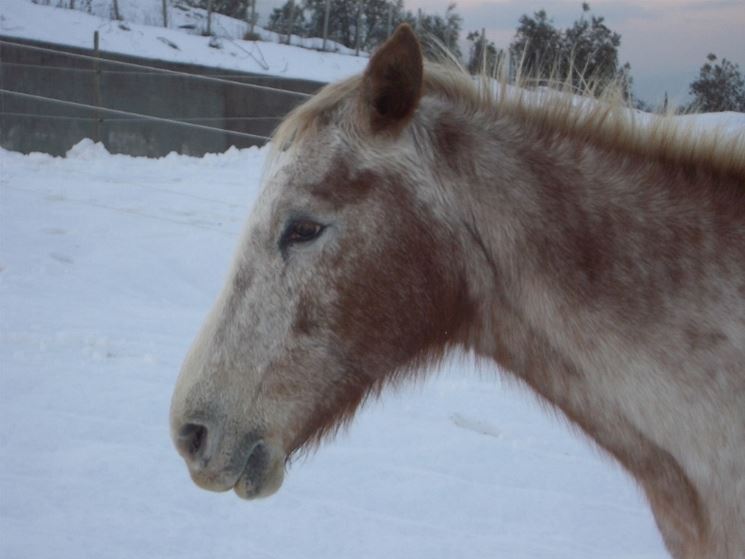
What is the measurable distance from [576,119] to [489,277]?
1.49ft

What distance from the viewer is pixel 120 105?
12.6m

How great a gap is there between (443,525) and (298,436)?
1.56 m

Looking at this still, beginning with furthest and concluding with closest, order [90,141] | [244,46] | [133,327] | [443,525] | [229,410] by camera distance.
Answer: [244,46]
[90,141]
[133,327]
[443,525]
[229,410]

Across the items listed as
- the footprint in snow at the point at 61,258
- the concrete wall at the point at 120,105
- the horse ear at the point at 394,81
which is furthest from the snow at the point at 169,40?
the horse ear at the point at 394,81

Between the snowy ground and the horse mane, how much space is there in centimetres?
69

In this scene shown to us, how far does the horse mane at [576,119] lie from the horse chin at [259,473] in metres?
0.76

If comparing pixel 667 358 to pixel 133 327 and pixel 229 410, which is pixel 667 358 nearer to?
pixel 229 410

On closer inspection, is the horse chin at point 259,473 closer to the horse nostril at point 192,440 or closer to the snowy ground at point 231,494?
the horse nostril at point 192,440

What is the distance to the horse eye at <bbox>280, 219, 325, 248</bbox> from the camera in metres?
1.90

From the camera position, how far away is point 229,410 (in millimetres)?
1872

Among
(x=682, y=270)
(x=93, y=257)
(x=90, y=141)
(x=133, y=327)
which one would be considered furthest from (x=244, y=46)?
(x=682, y=270)

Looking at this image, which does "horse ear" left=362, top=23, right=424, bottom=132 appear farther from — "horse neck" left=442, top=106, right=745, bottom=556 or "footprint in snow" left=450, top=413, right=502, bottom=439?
"footprint in snow" left=450, top=413, right=502, bottom=439

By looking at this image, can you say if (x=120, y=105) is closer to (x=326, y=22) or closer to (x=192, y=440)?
(x=326, y=22)

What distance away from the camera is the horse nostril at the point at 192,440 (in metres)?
1.88
